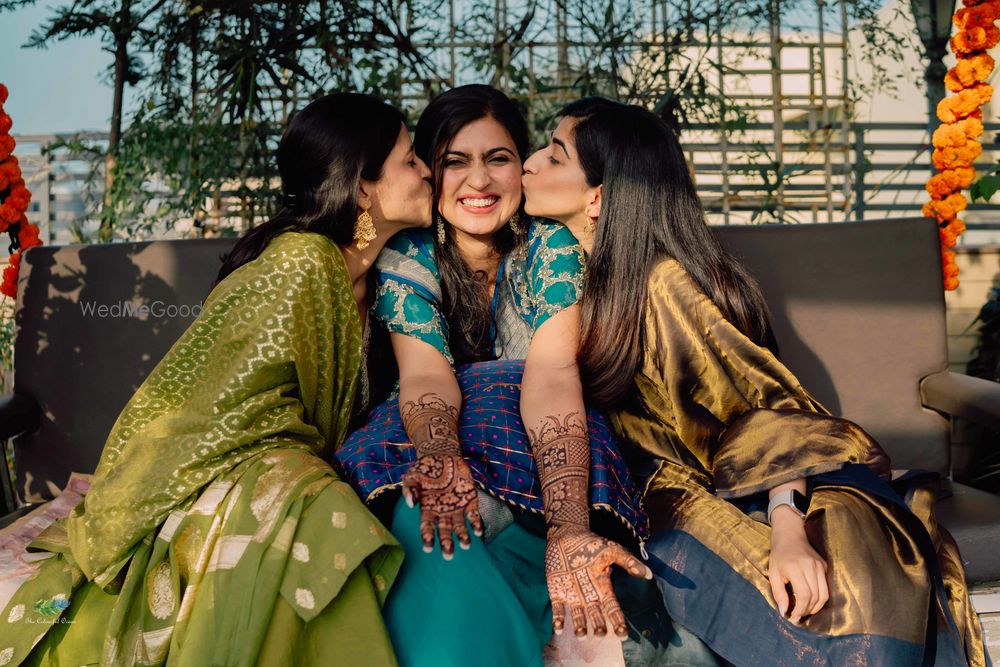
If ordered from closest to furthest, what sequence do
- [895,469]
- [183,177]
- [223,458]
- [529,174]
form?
[223,458] < [529,174] < [895,469] < [183,177]

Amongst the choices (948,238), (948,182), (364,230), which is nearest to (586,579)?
(364,230)

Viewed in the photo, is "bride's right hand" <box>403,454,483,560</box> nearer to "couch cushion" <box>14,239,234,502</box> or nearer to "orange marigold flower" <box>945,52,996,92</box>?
"couch cushion" <box>14,239,234,502</box>

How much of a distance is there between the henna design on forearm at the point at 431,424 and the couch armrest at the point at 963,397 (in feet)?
4.31

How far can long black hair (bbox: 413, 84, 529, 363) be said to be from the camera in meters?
2.26

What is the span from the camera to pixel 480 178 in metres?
2.20

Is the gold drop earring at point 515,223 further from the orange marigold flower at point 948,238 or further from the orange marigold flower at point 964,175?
the orange marigold flower at point 964,175

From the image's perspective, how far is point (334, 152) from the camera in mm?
2047

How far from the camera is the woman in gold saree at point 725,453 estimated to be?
1.60m

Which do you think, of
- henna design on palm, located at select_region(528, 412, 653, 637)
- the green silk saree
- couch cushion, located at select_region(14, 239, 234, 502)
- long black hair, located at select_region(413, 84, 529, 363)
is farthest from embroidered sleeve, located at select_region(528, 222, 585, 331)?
couch cushion, located at select_region(14, 239, 234, 502)

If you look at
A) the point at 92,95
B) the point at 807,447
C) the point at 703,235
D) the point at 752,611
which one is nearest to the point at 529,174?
the point at 703,235

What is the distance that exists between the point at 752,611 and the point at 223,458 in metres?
1.01

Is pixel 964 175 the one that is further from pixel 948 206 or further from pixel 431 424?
pixel 431 424

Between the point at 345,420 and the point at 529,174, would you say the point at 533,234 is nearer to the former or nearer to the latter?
the point at 529,174

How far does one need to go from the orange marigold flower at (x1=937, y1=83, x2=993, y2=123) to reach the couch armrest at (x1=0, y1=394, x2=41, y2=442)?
284 centimetres
